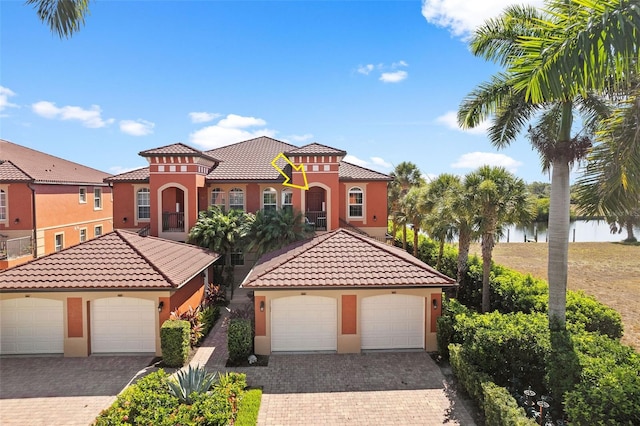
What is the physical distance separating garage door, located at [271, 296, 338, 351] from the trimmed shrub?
218 inches

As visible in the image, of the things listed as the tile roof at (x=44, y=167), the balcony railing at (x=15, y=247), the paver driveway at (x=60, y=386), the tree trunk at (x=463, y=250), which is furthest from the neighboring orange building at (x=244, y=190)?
the paver driveway at (x=60, y=386)

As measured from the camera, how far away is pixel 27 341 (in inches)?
480

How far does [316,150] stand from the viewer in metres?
19.1

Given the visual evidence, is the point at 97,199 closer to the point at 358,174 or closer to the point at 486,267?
the point at 358,174

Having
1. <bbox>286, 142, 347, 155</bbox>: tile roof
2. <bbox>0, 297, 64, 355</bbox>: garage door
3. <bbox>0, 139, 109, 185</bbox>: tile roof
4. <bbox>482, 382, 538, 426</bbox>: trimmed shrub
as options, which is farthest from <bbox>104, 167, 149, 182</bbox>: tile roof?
<bbox>482, 382, 538, 426</bbox>: trimmed shrub

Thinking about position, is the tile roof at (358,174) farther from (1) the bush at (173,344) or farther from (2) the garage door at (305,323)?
(1) the bush at (173,344)

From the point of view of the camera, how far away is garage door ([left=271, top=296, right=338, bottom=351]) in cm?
1246

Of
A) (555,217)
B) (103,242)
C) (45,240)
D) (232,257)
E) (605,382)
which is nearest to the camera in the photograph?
(605,382)

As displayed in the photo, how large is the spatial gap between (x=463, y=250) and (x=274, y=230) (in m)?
9.85

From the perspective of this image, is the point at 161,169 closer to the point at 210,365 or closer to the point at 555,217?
the point at 210,365

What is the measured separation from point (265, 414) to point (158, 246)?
957cm

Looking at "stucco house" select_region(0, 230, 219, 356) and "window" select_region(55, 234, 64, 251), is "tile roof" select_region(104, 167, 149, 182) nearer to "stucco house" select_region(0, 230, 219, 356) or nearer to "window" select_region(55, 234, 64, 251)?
"window" select_region(55, 234, 64, 251)

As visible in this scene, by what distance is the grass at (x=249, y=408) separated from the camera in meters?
8.42

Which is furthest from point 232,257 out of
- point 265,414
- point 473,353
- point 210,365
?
point 473,353
